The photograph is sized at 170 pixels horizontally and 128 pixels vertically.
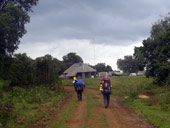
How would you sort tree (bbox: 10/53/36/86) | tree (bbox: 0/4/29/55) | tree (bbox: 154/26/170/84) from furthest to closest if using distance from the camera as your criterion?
1. tree (bbox: 154/26/170/84)
2. tree (bbox: 10/53/36/86)
3. tree (bbox: 0/4/29/55)

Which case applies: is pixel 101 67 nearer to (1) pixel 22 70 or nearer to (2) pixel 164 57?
(2) pixel 164 57

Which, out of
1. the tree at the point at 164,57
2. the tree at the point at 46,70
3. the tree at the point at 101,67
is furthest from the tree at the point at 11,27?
the tree at the point at 101,67

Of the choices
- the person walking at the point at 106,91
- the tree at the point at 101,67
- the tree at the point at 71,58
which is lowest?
the person walking at the point at 106,91

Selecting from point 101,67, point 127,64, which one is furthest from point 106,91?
point 101,67

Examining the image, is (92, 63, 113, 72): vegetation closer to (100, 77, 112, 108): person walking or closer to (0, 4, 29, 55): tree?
(0, 4, 29, 55): tree

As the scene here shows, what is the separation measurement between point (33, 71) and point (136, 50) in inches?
619

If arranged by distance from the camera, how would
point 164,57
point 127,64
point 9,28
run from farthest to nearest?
point 127,64 → point 164,57 → point 9,28

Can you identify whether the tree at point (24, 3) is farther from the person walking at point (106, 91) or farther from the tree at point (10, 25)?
the person walking at point (106, 91)

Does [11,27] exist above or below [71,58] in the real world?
below

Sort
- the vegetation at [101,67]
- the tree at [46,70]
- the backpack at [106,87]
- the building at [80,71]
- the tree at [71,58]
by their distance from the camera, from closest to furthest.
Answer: the backpack at [106,87] → the tree at [46,70] → the building at [80,71] → the tree at [71,58] → the vegetation at [101,67]

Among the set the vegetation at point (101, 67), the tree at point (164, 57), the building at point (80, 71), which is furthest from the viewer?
the vegetation at point (101, 67)

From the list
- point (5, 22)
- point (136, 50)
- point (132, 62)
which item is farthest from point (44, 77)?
point (132, 62)

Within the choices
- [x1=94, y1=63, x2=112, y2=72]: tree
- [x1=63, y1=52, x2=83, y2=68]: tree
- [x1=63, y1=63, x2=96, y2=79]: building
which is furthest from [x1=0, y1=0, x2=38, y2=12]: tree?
[x1=94, y1=63, x2=112, y2=72]: tree

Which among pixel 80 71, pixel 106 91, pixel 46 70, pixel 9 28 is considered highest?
pixel 9 28
